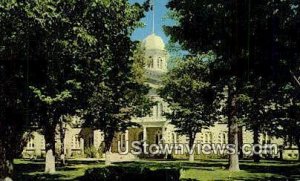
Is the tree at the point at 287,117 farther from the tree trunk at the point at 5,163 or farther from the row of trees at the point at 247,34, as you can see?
the tree trunk at the point at 5,163

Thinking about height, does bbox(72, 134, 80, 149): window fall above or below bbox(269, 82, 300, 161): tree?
below

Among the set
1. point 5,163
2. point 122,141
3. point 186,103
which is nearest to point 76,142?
point 122,141

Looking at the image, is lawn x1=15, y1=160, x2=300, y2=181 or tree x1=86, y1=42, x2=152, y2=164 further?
tree x1=86, y1=42, x2=152, y2=164

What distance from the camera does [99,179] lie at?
17000 millimetres

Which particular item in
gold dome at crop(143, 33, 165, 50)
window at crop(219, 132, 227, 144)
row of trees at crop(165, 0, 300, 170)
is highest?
gold dome at crop(143, 33, 165, 50)

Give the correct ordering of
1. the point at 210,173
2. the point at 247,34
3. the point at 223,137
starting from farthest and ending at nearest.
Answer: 1. the point at 223,137
2. the point at 210,173
3. the point at 247,34

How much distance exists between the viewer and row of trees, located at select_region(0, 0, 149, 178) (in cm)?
1609

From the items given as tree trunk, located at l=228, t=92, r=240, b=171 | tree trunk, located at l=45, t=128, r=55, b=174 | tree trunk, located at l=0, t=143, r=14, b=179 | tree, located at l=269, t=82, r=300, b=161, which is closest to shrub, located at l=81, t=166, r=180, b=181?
tree trunk, located at l=0, t=143, r=14, b=179

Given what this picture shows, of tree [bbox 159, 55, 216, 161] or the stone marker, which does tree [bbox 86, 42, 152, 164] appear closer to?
tree [bbox 159, 55, 216, 161]

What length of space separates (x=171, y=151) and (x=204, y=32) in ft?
151

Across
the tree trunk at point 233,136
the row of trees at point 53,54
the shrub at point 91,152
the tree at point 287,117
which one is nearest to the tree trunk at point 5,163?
the row of trees at point 53,54

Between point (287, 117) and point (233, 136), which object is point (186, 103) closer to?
point (287, 117)

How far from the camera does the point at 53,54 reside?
1869 centimetres

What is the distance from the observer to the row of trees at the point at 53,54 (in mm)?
16094
